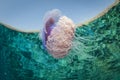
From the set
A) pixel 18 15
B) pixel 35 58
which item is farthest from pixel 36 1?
pixel 35 58

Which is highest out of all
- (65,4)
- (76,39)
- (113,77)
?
(65,4)

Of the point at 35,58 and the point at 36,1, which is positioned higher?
the point at 36,1

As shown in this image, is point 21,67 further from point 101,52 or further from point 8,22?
point 101,52
